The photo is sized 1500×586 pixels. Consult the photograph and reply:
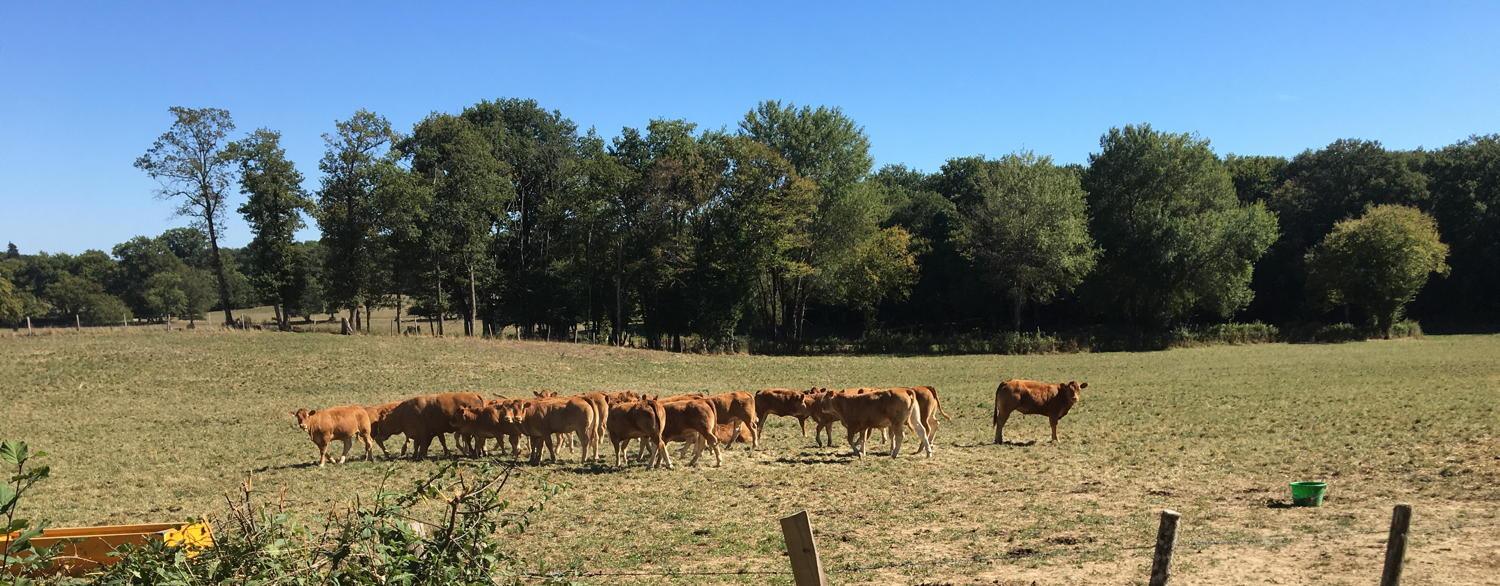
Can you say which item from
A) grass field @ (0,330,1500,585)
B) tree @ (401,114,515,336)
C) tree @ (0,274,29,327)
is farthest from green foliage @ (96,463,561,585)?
tree @ (0,274,29,327)

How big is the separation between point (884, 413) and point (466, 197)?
42145mm

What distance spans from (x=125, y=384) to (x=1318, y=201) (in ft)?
261

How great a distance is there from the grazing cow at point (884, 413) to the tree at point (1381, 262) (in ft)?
174

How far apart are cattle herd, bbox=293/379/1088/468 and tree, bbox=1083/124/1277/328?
141 feet

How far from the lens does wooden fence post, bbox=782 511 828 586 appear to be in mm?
5277

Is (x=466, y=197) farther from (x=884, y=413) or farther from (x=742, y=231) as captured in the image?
(x=884, y=413)

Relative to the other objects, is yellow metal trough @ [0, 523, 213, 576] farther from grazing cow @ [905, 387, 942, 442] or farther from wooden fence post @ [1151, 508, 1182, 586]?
grazing cow @ [905, 387, 942, 442]

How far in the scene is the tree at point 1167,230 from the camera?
56.5 m

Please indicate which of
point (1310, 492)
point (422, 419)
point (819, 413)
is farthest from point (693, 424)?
point (1310, 492)

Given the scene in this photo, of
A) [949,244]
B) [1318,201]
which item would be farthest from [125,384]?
[1318,201]

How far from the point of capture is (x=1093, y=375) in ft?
116

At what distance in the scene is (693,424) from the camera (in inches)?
653

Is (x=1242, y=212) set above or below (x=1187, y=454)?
above

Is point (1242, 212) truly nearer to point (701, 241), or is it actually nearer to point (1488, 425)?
point (701, 241)
